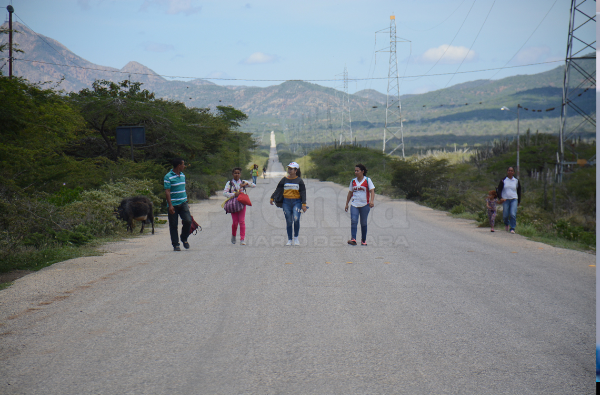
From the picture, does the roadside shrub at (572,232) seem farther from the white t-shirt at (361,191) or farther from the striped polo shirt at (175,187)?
the striped polo shirt at (175,187)

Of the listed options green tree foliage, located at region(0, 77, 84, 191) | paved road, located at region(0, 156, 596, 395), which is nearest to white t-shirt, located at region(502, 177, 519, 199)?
paved road, located at region(0, 156, 596, 395)

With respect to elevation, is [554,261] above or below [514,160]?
below

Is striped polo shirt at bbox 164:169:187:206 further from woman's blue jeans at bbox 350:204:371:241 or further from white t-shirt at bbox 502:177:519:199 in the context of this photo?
white t-shirt at bbox 502:177:519:199

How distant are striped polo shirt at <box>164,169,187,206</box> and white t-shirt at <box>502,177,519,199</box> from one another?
9.08 m

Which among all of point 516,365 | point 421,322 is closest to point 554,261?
point 421,322

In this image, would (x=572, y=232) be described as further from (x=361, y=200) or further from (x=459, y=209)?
(x=459, y=209)

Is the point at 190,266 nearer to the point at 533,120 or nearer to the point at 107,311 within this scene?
the point at 107,311

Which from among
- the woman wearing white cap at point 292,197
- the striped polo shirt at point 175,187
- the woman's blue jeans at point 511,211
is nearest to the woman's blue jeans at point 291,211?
the woman wearing white cap at point 292,197

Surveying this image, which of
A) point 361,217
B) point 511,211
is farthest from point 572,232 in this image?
point 361,217

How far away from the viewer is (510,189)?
1484 centimetres

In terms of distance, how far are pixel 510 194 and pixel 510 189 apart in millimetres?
151

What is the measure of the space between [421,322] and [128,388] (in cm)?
323

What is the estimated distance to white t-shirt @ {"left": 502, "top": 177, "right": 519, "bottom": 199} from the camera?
48.6 ft

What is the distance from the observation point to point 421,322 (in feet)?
19.1
